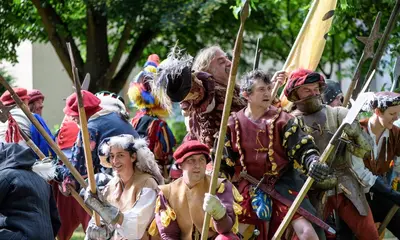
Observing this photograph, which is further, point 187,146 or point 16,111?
point 16,111

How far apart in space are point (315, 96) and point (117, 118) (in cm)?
160

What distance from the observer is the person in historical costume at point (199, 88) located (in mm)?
7930

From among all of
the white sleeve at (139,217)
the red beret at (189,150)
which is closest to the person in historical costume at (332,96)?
the white sleeve at (139,217)

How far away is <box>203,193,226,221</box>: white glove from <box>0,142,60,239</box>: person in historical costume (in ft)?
4.48

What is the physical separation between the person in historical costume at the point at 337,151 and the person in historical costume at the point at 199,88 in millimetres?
504

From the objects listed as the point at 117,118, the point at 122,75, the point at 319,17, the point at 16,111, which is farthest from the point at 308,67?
the point at 122,75

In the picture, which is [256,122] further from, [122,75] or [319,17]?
[122,75]

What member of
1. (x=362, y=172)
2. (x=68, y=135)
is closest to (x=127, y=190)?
(x=68, y=135)

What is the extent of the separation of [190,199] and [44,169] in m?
1.23

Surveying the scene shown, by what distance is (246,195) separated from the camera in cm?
779

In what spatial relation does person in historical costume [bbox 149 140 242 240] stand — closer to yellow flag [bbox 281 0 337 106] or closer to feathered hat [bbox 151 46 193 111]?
feathered hat [bbox 151 46 193 111]

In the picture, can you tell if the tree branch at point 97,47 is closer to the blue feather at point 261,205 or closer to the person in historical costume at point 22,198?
the person in historical costume at point 22,198

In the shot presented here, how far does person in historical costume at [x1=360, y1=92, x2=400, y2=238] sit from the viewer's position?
8867 mm

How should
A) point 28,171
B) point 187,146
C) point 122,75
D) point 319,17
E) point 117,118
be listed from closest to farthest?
point 187,146 < point 28,171 < point 117,118 < point 319,17 < point 122,75
